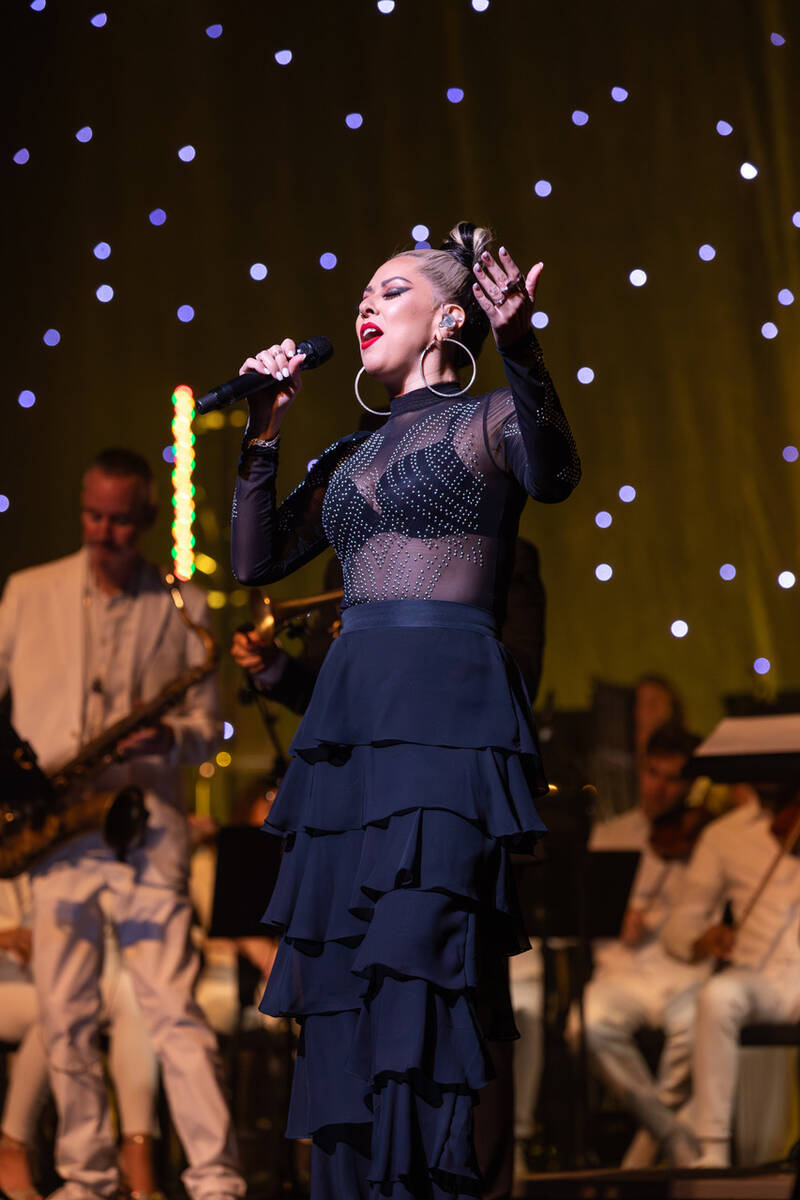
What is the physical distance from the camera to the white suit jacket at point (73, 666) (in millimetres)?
4156

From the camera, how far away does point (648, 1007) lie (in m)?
4.84

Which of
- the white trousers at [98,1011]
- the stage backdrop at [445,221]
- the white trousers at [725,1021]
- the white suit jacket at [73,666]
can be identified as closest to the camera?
the white trousers at [98,1011]

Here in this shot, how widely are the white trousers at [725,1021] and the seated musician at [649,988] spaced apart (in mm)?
166


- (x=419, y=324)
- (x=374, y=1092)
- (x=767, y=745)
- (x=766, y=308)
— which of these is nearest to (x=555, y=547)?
(x=766, y=308)

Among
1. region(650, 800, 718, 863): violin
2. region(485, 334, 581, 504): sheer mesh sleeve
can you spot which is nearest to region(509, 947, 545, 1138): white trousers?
region(650, 800, 718, 863): violin

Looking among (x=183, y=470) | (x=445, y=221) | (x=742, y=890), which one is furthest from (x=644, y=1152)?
(x=445, y=221)

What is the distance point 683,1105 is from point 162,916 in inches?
74.7

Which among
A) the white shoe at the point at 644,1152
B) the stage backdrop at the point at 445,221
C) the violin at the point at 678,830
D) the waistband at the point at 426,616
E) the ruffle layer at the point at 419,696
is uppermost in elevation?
the stage backdrop at the point at 445,221

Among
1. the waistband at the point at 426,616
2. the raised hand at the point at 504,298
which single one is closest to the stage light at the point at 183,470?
the waistband at the point at 426,616

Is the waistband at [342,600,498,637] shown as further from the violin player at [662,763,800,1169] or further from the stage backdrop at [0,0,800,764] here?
the stage backdrop at [0,0,800,764]

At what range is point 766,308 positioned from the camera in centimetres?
524

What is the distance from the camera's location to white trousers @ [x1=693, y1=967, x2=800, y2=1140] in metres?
4.29

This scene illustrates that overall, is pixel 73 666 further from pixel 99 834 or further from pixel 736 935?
pixel 736 935

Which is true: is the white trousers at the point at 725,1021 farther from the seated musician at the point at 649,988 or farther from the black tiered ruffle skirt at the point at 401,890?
the black tiered ruffle skirt at the point at 401,890
